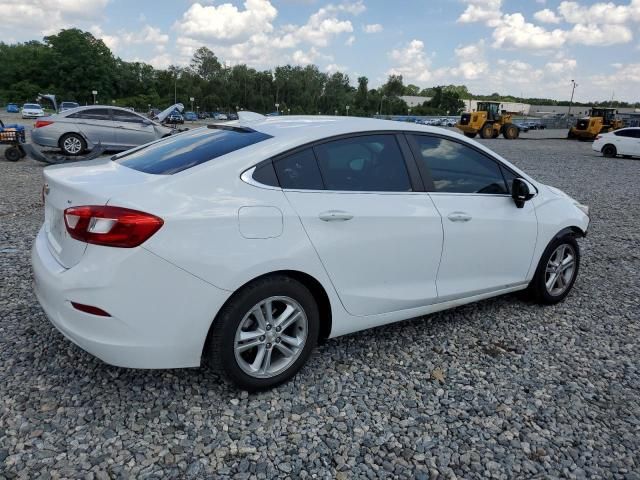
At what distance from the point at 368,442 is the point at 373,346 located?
3.53 ft

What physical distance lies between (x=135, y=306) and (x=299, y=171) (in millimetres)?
1164

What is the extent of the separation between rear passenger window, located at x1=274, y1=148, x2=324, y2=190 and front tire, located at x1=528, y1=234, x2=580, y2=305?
2.35 metres

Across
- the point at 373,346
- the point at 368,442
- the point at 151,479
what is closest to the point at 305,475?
the point at 368,442

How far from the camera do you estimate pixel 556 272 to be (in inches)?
175

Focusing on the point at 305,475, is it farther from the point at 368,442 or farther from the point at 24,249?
the point at 24,249

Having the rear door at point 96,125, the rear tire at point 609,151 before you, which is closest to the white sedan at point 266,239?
the rear door at point 96,125

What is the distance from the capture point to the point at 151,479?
89.4 inches

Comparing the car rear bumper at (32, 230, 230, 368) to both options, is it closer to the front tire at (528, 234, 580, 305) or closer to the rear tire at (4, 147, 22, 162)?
the front tire at (528, 234, 580, 305)

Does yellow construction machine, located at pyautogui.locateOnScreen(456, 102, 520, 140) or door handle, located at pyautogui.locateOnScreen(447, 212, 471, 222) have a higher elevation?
yellow construction machine, located at pyautogui.locateOnScreen(456, 102, 520, 140)

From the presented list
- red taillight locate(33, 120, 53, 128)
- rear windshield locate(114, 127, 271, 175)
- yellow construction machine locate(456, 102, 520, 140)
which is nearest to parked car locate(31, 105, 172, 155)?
red taillight locate(33, 120, 53, 128)

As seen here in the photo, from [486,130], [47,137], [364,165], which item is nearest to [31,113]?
[47,137]

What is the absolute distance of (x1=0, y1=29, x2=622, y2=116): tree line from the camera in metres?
92.4

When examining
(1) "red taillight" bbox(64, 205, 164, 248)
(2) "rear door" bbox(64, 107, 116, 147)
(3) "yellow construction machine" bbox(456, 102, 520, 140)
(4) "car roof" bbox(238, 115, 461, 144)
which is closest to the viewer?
(1) "red taillight" bbox(64, 205, 164, 248)

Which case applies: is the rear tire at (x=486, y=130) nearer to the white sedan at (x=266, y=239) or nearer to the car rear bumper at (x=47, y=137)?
the car rear bumper at (x=47, y=137)
